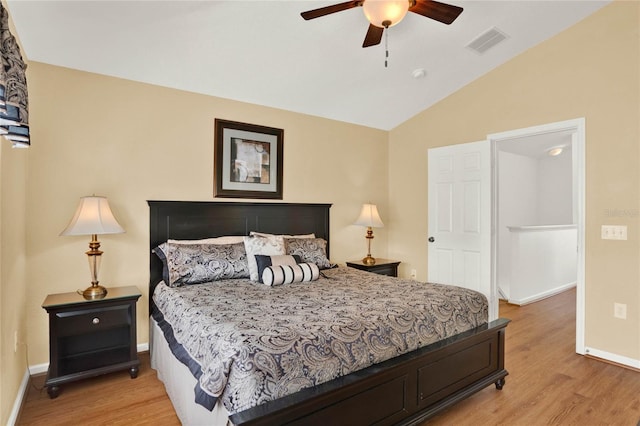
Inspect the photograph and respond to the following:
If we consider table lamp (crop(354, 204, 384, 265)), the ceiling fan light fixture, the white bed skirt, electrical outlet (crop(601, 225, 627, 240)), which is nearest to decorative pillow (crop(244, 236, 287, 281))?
the white bed skirt

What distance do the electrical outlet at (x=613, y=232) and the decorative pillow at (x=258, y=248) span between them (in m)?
2.87

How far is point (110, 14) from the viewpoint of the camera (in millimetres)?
2400

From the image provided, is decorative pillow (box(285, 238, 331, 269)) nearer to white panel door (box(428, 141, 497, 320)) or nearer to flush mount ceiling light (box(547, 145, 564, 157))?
white panel door (box(428, 141, 497, 320))

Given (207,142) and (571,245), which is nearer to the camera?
(207,142)

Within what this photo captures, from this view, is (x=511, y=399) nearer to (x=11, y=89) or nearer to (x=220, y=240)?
(x=220, y=240)

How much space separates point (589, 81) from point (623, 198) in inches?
43.4

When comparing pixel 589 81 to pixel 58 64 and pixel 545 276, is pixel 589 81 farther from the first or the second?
pixel 58 64

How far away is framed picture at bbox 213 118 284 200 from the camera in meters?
3.60

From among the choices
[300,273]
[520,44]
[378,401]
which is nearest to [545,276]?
[520,44]

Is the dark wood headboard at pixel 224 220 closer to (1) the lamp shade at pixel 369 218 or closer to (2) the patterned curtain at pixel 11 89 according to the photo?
(1) the lamp shade at pixel 369 218

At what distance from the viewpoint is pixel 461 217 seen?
4.20 metres

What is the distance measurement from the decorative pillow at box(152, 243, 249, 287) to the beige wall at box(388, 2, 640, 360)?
3.11 meters

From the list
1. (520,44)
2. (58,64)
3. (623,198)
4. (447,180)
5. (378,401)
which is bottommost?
(378,401)

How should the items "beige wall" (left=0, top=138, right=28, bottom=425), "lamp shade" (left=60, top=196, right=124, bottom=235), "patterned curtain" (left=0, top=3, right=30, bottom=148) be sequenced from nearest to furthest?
"patterned curtain" (left=0, top=3, right=30, bottom=148) → "beige wall" (left=0, top=138, right=28, bottom=425) → "lamp shade" (left=60, top=196, right=124, bottom=235)
